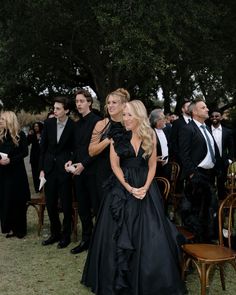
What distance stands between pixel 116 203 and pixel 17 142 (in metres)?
2.94

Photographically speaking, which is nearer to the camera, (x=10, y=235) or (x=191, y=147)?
(x=191, y=147)

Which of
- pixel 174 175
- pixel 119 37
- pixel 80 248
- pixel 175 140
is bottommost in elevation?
pixel 80 248

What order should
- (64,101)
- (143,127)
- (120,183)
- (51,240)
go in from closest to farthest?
(143,127) < (120,183) < (64,101) < (51,240)

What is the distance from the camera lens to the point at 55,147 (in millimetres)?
6512

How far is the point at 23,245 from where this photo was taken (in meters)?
6.65

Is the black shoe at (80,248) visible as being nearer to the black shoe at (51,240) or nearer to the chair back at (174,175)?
the black shoe at (51,240)

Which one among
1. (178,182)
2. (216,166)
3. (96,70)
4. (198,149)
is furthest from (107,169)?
(96,70)

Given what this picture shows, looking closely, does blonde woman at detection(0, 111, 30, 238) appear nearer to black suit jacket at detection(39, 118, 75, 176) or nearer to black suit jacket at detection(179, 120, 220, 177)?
black suit jacket at detection(39, 118, 75, 176)

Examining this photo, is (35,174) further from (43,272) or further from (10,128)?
(43,272)

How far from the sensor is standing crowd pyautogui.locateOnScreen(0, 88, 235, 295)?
174 inches

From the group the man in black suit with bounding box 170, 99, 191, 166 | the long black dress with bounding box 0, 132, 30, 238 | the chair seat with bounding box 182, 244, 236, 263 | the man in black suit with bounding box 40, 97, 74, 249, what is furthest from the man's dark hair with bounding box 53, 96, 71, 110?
the chair seat with bounding box 182, 244, 236, 263

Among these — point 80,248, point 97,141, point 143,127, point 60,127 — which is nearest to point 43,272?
point 80,248

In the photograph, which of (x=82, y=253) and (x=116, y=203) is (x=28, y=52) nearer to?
(x=82, y=253)

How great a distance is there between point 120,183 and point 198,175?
1.49 meters
